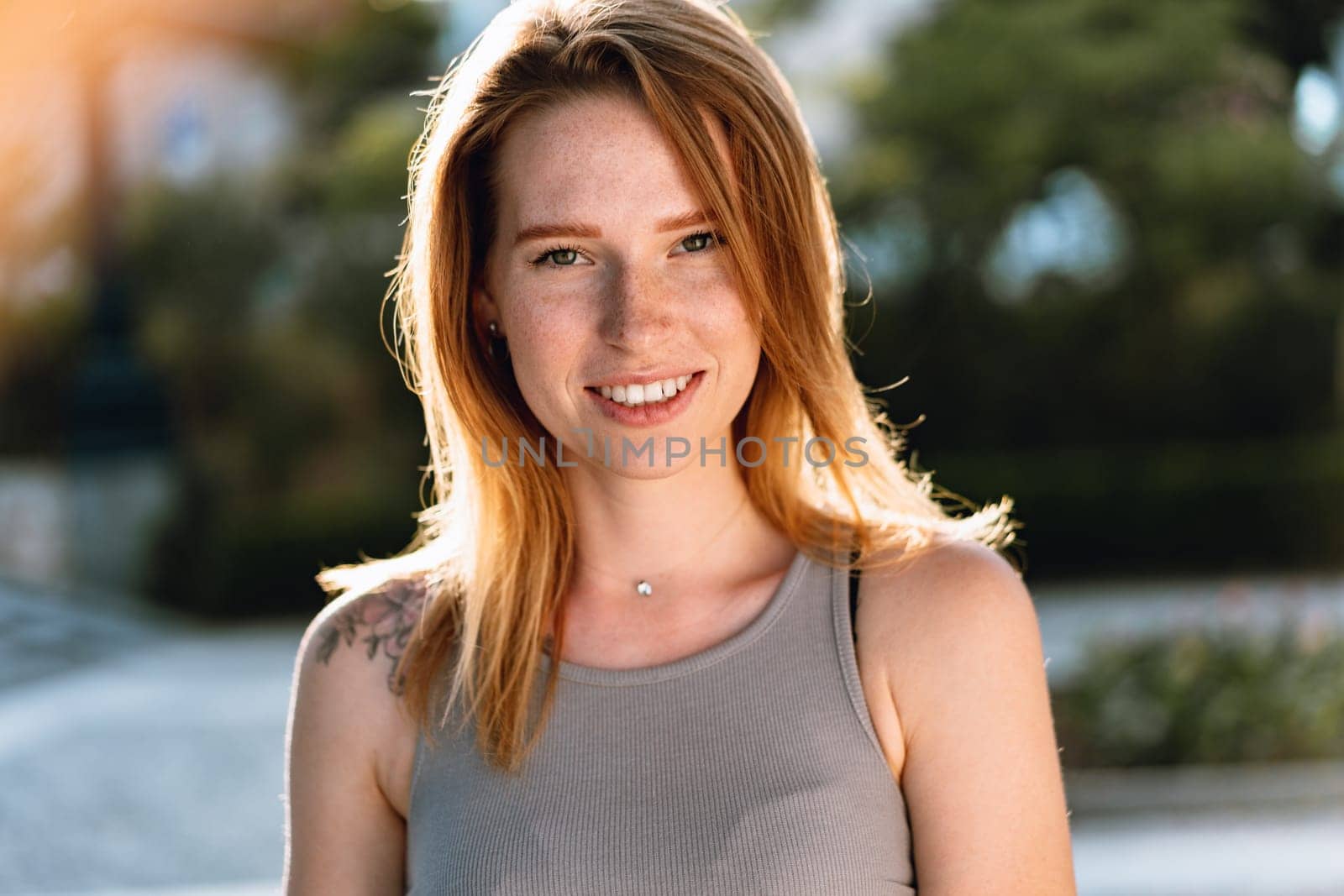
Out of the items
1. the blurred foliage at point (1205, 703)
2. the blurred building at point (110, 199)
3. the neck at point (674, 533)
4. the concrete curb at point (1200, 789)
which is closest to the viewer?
the neck at point (674, 533)

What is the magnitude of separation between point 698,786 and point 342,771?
1.36 ft

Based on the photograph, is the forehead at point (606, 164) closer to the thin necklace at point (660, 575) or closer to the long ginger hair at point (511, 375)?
the long ginger hair at point (511, 375)

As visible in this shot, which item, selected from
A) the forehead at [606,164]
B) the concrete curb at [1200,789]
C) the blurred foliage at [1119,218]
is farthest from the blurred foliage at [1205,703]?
the blurred foliage at [1119,218]

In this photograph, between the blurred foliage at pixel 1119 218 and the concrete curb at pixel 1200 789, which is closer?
the concrete curb at pixel 1200 789

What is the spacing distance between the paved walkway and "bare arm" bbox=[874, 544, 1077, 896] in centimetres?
295

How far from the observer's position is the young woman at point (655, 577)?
54.1 inches

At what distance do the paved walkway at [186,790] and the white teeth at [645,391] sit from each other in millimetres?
3146

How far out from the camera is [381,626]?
163cm

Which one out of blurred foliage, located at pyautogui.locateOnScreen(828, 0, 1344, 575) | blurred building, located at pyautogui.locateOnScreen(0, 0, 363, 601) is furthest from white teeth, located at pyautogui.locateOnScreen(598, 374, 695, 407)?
blurred foliage, located at pyautogui.locateOnScreen(828, 0, 1344, 575)

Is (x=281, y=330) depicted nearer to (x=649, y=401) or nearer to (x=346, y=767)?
(x=346, y=767)

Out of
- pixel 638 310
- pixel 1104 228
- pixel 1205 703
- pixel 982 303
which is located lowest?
pixel 1205 703

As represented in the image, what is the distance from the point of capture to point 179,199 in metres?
11.1

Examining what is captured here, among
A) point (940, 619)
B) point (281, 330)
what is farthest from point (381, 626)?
point (281, 330)

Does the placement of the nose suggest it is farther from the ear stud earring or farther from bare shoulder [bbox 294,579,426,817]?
bare shoulder [bbox 294,579,426,817]
